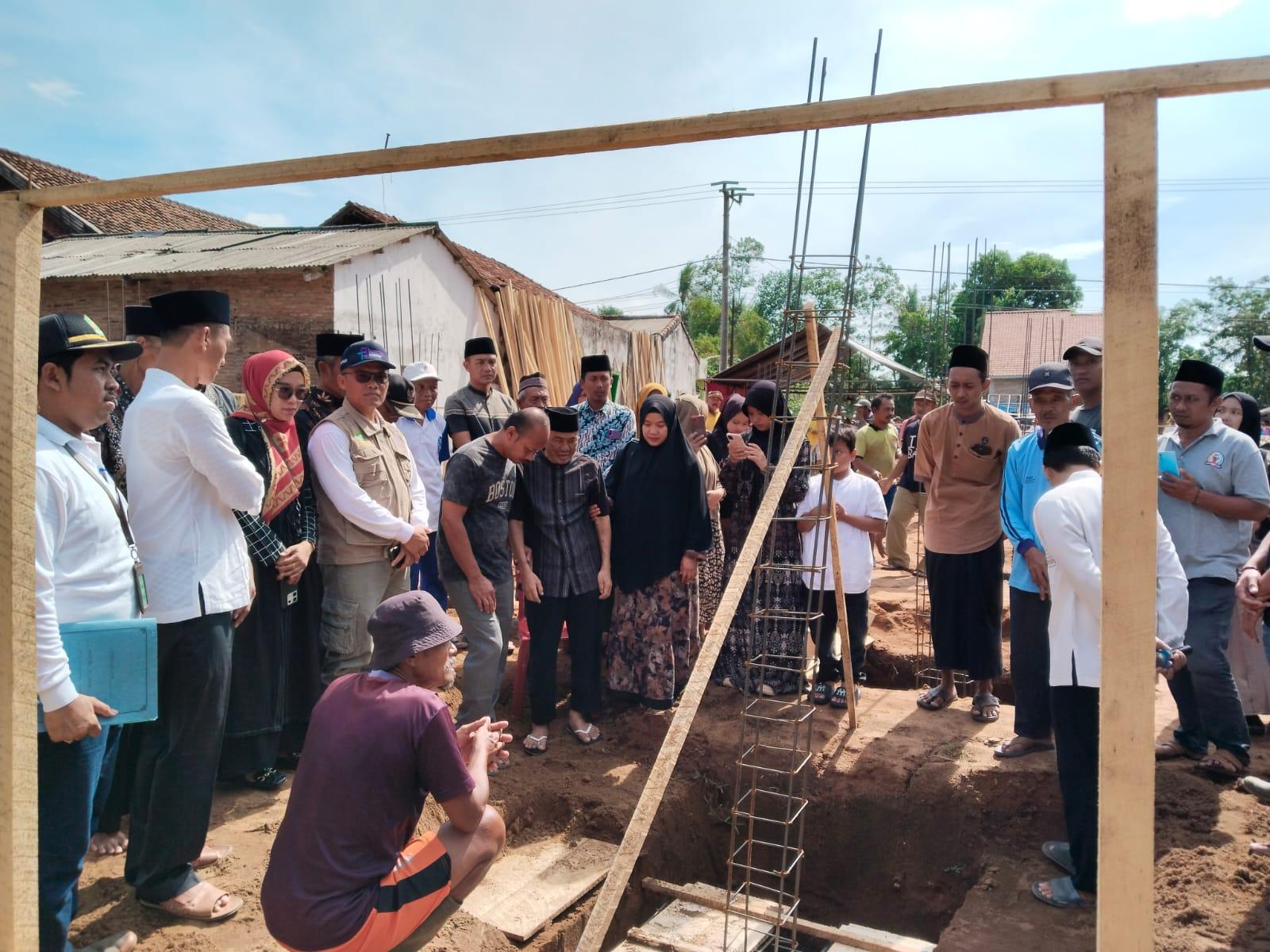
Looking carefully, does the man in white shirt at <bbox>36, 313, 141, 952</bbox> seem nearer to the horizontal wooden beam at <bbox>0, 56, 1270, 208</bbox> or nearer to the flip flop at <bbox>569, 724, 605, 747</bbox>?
the horizontal wooden beam at <bbox>0, 56, 1270, 208</bbox>

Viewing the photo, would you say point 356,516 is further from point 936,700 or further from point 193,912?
point 936,700

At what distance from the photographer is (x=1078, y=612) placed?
3.30m

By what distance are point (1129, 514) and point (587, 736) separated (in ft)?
13.6

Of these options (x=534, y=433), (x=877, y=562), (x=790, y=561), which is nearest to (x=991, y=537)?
(x=790, y=561)

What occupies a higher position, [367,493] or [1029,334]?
[1029,334]

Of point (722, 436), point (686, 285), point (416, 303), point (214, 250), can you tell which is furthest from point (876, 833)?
point (686, 285)

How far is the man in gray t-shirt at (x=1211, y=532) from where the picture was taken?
410 centimetres

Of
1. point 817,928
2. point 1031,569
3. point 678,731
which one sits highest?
point 1031,569

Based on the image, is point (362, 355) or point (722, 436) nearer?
point (362, 355)

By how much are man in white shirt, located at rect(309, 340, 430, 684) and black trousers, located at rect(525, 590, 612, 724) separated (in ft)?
3.56

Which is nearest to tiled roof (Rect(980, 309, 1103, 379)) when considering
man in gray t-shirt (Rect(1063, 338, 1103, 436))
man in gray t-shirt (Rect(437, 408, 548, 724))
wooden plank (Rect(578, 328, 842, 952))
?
man in gray t-shirt (Rect(1063, 338, 1103, 436))

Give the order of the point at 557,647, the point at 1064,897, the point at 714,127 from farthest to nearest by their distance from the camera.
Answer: the point at 557,647 < the point at 1064,897 < the point at 714,127

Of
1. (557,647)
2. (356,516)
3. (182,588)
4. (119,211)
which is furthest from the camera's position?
(119,211)

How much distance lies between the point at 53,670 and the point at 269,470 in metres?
1.62
